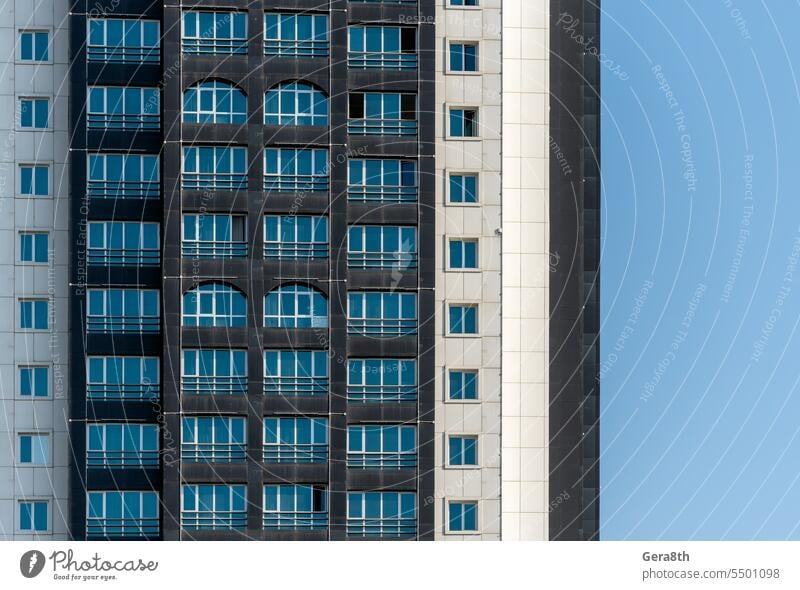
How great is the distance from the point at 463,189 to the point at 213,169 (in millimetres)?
10454

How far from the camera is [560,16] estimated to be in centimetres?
9206

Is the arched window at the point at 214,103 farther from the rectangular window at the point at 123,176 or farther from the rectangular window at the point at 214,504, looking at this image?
the rectangular window at the point at 214,504

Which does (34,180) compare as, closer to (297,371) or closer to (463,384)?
(297,371)

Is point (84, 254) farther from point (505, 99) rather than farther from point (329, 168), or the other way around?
point (505, 99)

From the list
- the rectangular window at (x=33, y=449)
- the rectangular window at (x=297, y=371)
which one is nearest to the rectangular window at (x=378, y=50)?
the rectangular window at (x=297, y=371)

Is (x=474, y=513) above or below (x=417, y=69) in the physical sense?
below

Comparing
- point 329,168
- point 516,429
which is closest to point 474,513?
point 516,429

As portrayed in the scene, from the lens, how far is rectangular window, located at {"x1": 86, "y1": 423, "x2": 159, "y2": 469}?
88.1 m

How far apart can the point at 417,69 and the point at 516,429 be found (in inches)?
619

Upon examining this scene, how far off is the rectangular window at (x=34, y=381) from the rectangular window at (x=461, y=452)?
16893mm

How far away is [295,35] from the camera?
88.2 meters

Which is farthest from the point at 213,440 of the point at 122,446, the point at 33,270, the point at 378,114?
the point at 378,114

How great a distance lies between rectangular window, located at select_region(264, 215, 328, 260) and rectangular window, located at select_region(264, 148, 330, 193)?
3.97 feet

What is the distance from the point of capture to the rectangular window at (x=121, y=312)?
291 feet
